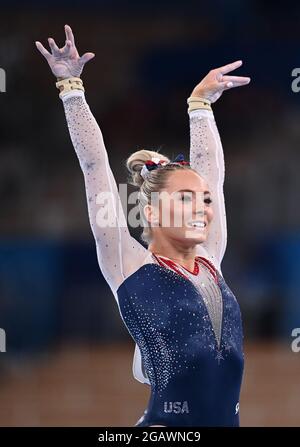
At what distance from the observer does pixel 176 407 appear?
214 centimetres

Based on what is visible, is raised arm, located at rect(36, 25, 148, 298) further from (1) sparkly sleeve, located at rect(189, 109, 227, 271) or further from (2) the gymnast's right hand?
(1) sparkly sleeve, located at rect(189, 109, 227, 271)

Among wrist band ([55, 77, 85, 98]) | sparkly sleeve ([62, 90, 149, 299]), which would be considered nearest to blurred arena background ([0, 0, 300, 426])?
sparkly sleeve ([62, 90, 149, 299])

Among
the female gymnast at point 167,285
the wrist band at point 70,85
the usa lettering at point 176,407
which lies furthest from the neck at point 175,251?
the wrist band at point 70,85

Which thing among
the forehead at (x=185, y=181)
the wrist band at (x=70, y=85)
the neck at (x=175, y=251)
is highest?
the wrist band at (x=70, y=85)

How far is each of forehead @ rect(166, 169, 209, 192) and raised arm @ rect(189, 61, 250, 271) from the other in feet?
0.55

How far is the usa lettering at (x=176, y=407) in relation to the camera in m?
2.14

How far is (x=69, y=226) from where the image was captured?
5277 millimetres

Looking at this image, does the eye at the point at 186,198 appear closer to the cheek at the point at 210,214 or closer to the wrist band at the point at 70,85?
the cheek at the point at 210,214

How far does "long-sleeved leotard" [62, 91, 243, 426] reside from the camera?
2.14 m

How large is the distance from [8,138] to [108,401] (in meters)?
1.89

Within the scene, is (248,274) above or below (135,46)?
below
